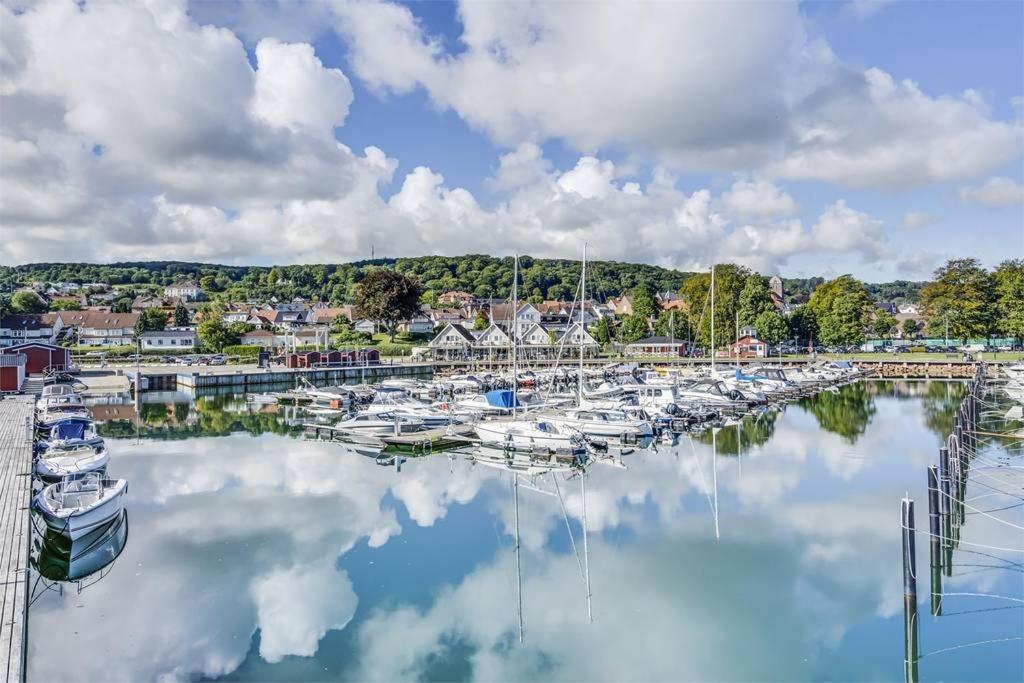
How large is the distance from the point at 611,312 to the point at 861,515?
104 metres

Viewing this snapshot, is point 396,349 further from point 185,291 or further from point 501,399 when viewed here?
point 185,291

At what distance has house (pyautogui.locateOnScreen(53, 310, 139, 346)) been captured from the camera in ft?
319

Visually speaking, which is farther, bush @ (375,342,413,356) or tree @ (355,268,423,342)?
tree @ (355,268,423,342)

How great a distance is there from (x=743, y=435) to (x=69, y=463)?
87.5 ft

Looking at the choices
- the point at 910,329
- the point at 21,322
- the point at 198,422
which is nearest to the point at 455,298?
the point at 21,322

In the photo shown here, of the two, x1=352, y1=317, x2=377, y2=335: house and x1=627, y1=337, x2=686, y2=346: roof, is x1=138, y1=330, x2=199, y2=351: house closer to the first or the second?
x1=352, y1=317, x2=377, y2=335: house

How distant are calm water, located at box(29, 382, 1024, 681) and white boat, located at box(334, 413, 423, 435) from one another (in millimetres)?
Result: 4025

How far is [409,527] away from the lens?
18578mm

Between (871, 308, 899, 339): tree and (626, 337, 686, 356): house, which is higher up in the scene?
(871, 308, 899, 339): tree

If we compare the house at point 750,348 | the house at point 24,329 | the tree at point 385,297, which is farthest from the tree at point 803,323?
the house at point 24,329

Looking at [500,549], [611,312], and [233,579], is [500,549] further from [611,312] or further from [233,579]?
[611,312]

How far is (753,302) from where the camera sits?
251 ft

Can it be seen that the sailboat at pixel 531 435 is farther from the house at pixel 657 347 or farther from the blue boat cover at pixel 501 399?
the house at pixel 657 347

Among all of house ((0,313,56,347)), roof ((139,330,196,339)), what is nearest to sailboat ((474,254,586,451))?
house ((0,313,56,347))
